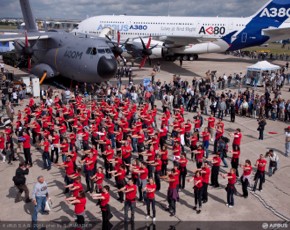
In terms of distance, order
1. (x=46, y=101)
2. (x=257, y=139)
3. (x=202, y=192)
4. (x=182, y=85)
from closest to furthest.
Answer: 1. (x=202, y=192)
2. (x=257, y=139)
3. (x=46, y=101)
4. (x=182, y=85)

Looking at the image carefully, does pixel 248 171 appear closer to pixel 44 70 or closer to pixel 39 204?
pixel 39 204

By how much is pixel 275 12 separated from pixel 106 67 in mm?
26857

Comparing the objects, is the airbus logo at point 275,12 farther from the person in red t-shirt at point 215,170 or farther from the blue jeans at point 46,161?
the blue jeans at point 46,161

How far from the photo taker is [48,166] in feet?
40.0

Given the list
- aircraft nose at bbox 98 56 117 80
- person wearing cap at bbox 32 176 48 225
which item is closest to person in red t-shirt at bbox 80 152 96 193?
person wearing cap at bbox 32 176 48 225

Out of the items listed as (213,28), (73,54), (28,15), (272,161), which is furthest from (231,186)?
(213,28)

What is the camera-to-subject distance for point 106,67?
2145cm

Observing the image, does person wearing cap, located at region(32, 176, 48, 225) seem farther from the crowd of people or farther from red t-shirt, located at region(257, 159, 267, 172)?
red t-shirt, located at region(257, 159, 267, 172)

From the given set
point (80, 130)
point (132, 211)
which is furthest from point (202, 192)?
point (80, 130)

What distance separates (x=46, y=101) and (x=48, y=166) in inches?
296

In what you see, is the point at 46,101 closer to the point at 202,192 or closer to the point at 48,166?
the point at 48,166

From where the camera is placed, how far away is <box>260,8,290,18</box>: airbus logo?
3797 centimetres

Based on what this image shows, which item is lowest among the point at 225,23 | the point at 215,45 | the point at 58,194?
the point at 58,194

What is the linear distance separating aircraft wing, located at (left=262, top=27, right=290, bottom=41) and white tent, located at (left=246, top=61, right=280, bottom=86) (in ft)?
41.3
